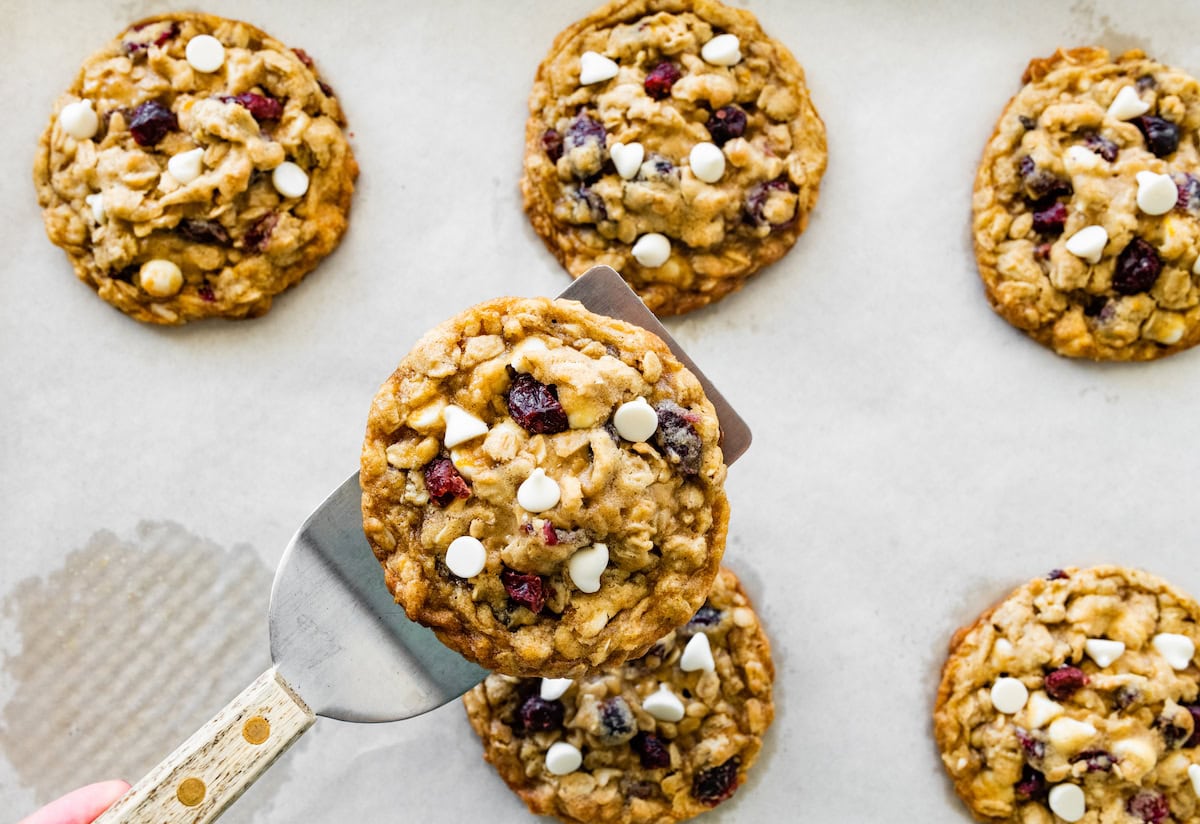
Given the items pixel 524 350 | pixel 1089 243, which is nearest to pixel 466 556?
pixel 524 350

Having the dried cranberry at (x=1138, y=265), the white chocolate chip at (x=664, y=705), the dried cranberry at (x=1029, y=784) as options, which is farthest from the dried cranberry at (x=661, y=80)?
the dried cranberry at (x=1029, y=784)

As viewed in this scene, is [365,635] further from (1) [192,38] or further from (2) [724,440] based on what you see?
(1) [192,38]

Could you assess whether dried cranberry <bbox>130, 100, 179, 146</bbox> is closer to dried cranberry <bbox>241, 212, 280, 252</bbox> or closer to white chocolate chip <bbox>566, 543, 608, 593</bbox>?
dried cranberry <bbox>241, 212, 280, 252</bbox>

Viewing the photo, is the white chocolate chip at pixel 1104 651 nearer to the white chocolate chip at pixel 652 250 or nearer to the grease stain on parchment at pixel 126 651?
the white chocolate chip at pixel 652 250

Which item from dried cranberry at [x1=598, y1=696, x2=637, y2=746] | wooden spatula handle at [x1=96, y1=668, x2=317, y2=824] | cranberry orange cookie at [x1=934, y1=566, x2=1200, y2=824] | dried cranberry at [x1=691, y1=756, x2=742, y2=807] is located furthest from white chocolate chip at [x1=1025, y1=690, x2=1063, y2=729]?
wooden spatula handle at [x1=96, y1=668, x2=317, y2=824]

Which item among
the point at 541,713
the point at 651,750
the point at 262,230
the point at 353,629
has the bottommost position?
the point at 651,750

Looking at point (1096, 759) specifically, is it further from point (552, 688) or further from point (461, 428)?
point (461, 428)

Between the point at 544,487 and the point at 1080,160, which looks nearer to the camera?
the point at 544,487
